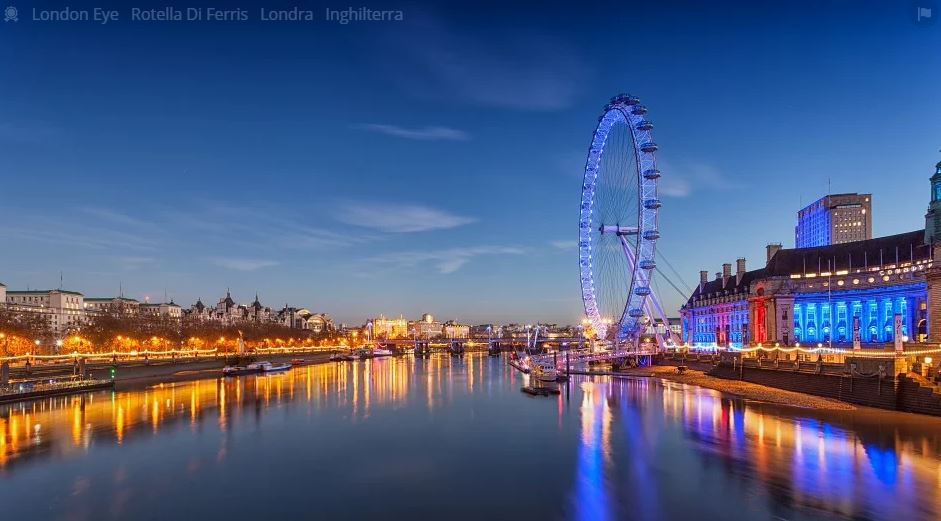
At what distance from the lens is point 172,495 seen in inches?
986

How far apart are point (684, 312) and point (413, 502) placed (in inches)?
4780

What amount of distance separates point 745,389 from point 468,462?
36.2m

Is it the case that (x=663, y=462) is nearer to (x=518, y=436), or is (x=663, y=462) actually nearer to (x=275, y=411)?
(x=518, y=436)

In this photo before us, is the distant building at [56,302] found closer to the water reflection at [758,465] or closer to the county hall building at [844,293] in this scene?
the county hall building at [844,293]

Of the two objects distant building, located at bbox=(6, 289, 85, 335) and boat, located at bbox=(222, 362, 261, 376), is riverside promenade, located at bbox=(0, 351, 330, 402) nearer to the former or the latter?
boat, located at bbox=(222, 362, 261, 376)

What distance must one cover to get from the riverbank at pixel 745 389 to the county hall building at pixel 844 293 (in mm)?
13592

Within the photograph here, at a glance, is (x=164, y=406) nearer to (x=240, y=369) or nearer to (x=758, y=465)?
(x=240, y=369)

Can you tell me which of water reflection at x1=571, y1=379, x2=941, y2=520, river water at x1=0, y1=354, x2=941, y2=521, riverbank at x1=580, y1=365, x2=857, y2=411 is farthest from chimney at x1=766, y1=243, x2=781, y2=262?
water reflection at x1=571, y1=379, x2=941, y2=520

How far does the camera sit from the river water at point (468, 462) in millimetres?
23250

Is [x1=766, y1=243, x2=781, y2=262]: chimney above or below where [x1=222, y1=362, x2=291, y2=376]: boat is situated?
above

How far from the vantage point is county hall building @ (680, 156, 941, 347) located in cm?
7350

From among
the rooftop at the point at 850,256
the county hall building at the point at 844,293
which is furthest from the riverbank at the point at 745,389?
the rooftop at the point at 850,256

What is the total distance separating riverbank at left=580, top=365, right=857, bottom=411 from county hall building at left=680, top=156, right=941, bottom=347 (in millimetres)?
13592

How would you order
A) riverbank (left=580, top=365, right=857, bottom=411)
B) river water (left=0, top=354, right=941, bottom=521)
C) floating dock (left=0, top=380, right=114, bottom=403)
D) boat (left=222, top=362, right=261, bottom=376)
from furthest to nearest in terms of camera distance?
boat (left=222, top=362, right=261, bottom=376) → floating dock (left=0, top=380, right=114, bottom=403) → riverbank (left=580, top=365, right=857, bottom=411) → river water (left=0, top=354, right=941, bottom=521)
